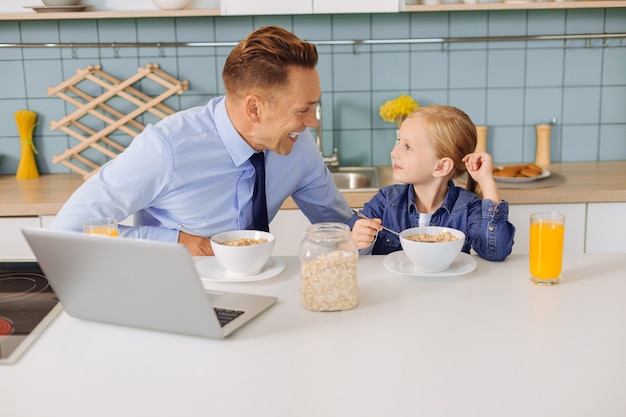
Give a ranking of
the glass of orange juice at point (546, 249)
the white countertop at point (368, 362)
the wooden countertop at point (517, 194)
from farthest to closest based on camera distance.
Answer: the wooden countertop at point (517, 194) → the glass of orange juice at point (546, 249) → the white countertop at point (368, 362)

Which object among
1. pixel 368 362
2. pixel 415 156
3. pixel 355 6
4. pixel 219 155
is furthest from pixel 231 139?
pixel 355 6

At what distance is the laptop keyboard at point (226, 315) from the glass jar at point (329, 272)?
0.43ft

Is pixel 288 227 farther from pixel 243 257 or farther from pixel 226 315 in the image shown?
pixel 226 315

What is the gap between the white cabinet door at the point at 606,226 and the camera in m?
2.74

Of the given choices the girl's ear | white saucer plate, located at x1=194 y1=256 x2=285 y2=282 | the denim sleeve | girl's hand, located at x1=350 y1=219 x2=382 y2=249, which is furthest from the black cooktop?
the girl's ear

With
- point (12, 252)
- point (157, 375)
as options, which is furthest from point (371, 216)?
point (12, 252)

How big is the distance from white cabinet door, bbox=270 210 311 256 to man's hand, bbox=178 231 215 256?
0.84m

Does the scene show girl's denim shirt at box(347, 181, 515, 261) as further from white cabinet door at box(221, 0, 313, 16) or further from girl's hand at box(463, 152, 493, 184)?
white cabinet door at box(221, 0, 313, 16)

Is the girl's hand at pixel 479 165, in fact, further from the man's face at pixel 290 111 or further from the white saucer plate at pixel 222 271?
the white saucer plate at pixel 222 271

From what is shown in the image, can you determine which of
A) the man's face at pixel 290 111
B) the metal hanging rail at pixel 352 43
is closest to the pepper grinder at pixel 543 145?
the metal hanging rail at pixel 352 43


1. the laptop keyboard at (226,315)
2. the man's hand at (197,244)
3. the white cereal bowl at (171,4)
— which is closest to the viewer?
the laptop keyboard at (226,315)

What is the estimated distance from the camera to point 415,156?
199 centimetres

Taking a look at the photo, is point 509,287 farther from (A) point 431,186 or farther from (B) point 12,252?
(B) point 12,252

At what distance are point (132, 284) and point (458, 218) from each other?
37.4 inches
